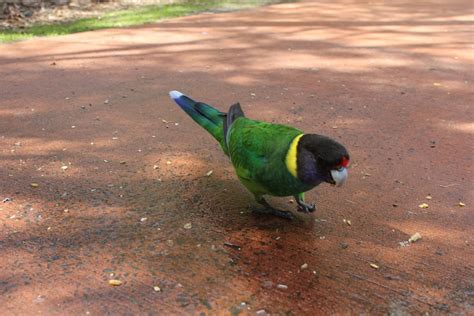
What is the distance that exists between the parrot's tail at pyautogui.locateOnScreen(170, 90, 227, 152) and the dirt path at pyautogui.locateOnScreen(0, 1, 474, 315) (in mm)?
392

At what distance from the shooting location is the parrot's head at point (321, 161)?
2.49 m

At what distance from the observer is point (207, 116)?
3484 millimetres

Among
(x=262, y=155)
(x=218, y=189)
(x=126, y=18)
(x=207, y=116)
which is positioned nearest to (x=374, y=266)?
(x=262, y=155)

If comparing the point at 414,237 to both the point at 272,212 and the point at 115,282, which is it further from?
the point at 115,282

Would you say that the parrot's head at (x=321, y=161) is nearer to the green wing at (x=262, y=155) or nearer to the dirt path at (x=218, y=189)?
the green wing at (x=262, y=155)

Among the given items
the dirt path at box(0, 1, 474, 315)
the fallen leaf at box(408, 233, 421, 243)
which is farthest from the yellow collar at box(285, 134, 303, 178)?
the fallen leaf at box(408, 233, 421, 243)

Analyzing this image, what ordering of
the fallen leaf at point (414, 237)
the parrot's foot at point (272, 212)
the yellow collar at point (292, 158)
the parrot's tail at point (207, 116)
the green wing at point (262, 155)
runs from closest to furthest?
1. the yellow collar at point (292, 158)
2. the green wing at point (262, 155)
3. the fallen leaf at point (414, 237)
4. the parrot's foot at point (272, 212)
5. the parrot's tail at point (207, 116)

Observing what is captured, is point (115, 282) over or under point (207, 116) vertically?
under

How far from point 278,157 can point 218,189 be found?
2.90ft

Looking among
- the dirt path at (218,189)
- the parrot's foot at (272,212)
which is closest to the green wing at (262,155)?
the parrot's foot at (272,212)

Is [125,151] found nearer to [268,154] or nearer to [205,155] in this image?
[205,155]

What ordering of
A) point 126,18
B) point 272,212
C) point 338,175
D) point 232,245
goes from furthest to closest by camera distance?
point 126,18 < point 272,212 < point 232,245 < point 338,175

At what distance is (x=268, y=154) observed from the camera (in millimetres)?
2816

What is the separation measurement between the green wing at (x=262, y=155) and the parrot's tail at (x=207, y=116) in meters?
0.26
